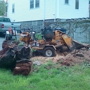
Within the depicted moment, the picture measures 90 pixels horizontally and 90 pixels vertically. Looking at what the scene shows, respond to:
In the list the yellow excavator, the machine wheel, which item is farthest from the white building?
the machine wheel

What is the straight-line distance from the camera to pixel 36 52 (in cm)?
1027

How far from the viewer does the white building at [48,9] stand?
2177 centimetres

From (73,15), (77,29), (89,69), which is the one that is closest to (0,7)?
(73,15)

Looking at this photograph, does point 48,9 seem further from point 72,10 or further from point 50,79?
point 50,79

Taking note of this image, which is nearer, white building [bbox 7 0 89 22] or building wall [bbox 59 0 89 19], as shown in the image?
white building [bbox 7 0 89 22]

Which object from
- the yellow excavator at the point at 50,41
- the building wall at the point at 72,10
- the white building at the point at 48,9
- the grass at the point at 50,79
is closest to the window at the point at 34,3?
the white building at the point at 48,9

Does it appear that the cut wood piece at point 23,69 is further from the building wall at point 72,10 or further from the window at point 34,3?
the window at point 34,3

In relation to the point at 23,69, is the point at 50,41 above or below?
above

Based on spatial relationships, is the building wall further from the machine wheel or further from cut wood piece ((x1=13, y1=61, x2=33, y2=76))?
cut wood piece ((x1=13, y1=61, x2=33, y2=76))

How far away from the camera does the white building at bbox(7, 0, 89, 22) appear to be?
857 inches

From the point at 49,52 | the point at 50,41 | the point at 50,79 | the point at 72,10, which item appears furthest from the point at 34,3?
the point at 50,79

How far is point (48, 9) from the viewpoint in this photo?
22.3m

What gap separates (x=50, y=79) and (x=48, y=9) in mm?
16319

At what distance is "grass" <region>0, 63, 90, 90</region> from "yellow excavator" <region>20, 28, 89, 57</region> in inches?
95.7
